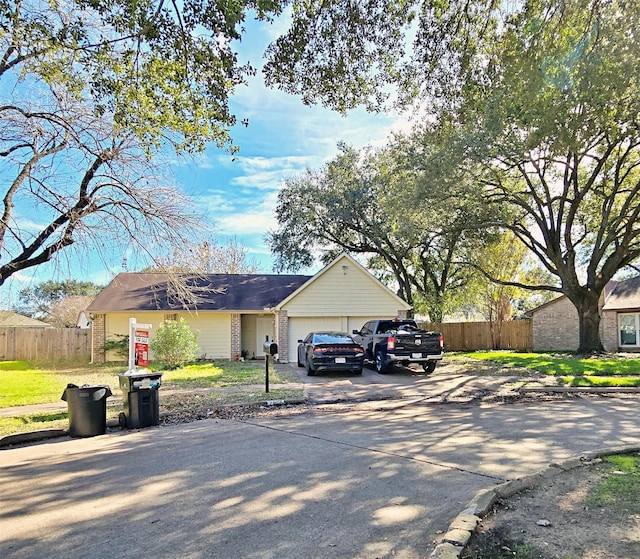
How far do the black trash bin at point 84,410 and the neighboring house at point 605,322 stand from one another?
1058 inches

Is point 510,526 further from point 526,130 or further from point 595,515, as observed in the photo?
point 526,130

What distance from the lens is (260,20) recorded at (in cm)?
662

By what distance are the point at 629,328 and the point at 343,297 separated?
17.0 m

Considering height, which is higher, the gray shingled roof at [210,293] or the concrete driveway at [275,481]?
the gray shingled roof at [210,293]

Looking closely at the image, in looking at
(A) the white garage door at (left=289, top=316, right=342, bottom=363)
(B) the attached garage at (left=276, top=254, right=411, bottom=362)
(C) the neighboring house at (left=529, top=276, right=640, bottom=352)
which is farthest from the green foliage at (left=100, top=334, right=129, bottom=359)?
(C) the neighboring house at (left=529, top=276, right=640, bottom=352)

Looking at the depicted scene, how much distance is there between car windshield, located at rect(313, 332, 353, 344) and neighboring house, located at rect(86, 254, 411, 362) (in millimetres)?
4688

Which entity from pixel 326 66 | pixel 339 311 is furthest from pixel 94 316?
pixel 326 66

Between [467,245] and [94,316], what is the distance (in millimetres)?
19681

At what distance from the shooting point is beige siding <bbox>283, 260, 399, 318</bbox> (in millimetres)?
21359

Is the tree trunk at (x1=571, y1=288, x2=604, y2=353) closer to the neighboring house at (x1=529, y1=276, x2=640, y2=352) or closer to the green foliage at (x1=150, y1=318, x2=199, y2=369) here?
the neighboring house at (x1=529, y1=276, x2=640, y2=352)

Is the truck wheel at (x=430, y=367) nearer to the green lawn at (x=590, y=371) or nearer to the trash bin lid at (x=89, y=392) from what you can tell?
the green lawn at (x=590, y=371)

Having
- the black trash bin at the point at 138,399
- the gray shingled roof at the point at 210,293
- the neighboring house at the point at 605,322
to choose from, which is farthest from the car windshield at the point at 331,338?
the neighboring house at the point at 605,322

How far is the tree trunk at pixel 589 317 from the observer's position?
21.6 m

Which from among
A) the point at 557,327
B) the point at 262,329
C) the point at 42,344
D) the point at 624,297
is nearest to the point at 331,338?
the point at 262,329
